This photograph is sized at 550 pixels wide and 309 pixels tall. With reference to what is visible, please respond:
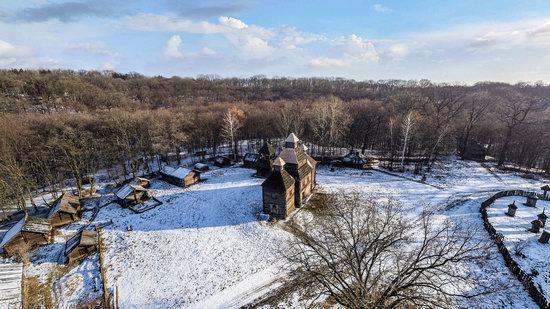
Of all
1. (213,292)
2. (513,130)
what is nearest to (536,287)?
(213,292)

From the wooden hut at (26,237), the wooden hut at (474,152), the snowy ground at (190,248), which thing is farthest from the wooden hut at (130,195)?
the wooden hut at (474,152)

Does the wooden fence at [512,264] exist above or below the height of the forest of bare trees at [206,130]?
below

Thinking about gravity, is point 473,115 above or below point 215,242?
above

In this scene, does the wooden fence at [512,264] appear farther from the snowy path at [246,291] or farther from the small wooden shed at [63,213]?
the small wooden shed at [63,213]

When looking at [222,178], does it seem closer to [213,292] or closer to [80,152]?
[80,152]

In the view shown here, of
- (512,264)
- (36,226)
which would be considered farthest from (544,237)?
(36,226)

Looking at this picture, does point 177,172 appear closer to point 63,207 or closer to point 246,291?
point 63,207
